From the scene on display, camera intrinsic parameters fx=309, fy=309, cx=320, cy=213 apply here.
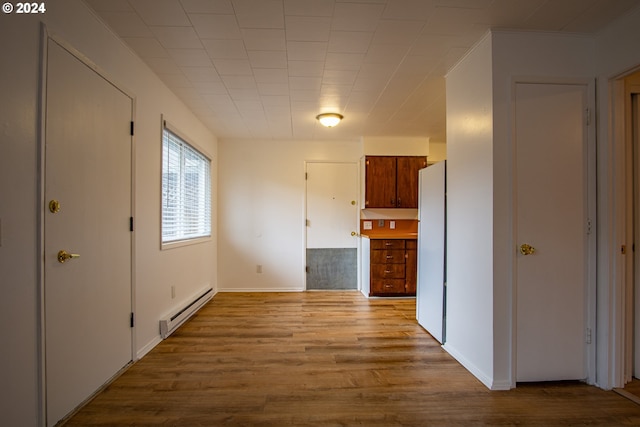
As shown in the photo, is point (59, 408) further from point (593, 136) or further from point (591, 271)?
point (593, 136)

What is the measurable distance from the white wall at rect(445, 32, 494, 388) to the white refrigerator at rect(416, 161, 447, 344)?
4.7 inches

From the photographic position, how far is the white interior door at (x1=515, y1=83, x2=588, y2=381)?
2.18 m

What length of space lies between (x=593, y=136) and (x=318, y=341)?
2.78 metres

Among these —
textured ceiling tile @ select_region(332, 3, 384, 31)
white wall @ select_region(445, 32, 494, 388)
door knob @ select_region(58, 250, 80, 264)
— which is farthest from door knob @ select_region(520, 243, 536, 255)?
door knob @ select_region(58, 250, 80, 264)

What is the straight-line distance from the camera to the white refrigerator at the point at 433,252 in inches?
115

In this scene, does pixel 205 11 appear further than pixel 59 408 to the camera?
Yes

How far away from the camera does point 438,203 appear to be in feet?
9.83

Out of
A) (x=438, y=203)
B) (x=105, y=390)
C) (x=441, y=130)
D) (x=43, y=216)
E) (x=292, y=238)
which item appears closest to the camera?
(x=43, y=216)

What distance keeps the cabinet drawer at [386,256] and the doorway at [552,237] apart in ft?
8.32

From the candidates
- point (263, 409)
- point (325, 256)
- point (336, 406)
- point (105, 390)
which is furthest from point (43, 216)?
point (325, 256)

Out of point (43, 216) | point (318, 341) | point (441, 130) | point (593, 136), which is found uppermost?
point (441, 130)

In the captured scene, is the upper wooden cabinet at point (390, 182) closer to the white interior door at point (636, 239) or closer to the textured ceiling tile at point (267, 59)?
the textured ceiling tile at point (267, 59)

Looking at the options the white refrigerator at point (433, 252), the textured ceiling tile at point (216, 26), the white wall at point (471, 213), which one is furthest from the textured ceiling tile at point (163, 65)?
the white refrigerator at point (433, 252)

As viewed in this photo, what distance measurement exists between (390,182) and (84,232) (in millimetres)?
4040
